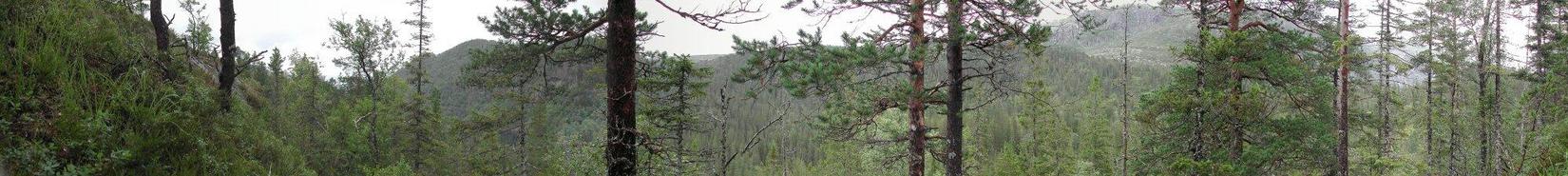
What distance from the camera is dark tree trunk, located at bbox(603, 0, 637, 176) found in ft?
18.5

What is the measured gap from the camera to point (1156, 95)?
41.1ft

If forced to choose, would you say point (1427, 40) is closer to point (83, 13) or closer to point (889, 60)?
point (889, 60)

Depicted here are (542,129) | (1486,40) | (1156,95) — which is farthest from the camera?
(542,129)

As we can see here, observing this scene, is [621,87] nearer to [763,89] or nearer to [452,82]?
[763,89]

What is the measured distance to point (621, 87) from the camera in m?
5.78

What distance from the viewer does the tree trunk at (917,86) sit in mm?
8969

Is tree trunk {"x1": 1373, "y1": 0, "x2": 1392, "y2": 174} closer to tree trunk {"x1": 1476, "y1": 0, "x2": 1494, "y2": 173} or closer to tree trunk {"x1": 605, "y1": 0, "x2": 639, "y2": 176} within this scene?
→ tree trunk {"x1": 1476, "y1": 0, "x2": 1494, "y2": 173}

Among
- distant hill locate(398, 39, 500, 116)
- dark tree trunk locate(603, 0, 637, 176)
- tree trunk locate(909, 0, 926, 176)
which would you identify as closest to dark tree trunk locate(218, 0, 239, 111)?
dark tree trunk locate(603, 0, 637, 176)

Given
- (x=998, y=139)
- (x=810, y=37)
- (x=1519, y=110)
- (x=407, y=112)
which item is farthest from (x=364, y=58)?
(x=998, y=139)

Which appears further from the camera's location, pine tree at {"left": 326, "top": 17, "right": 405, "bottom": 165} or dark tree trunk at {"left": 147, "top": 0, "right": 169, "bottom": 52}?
pine tree at {"left": 326, "top": 17, "right": 405, "bottom": 165}

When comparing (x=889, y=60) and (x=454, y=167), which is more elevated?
(x=889, y=60)

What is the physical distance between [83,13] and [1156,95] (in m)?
13.2

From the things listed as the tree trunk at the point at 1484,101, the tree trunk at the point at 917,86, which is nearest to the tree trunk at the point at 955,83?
the tree trunk at the point at 917,86

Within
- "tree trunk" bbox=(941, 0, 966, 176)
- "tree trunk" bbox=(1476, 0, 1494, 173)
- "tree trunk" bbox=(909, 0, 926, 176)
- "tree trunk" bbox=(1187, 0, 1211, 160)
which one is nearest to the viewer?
"tree trunk" bbox=(941, 0, 966, 176)
